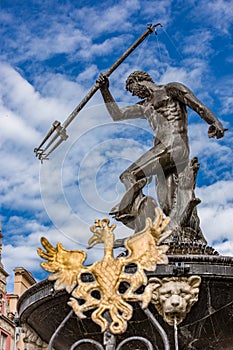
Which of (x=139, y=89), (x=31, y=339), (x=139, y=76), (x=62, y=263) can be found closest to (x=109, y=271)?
(x=62, y=263)

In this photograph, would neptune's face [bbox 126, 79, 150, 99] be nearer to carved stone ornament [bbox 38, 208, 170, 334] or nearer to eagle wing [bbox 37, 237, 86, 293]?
carved stone ornament [bbox 38, 208, 170, 334]

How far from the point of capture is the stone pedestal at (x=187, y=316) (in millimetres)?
8117

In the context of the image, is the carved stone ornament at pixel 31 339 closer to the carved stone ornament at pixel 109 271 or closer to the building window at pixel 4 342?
the carved stone ornament at pixel 109 271

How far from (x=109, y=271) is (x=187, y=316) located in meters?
1.69

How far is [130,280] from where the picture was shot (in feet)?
23.8

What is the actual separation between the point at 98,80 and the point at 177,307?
4468mm

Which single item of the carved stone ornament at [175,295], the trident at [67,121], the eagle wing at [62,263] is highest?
the trident at [67,121]

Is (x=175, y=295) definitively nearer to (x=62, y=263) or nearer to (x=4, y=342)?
(x=62, y=263)

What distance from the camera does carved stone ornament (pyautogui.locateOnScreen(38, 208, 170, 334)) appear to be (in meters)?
7.11

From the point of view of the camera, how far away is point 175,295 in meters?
8.05

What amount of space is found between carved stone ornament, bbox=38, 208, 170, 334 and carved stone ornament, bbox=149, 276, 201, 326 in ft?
1.91

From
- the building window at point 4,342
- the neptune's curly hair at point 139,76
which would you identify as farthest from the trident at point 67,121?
the building window at point 4,342

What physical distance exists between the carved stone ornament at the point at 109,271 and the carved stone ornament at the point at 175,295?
58 centimetres

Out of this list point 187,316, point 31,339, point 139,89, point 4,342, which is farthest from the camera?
point 4,342
